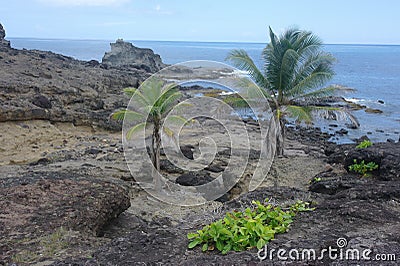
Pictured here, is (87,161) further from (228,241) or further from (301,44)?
(228,241)

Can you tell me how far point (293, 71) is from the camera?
21.2 metres

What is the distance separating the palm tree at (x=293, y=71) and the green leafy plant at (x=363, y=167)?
4.12 meters

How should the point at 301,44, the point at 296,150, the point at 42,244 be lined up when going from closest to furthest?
the point at 42,244
the point at 301,44
the point at 296,150

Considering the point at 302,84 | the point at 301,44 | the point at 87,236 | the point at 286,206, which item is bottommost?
the point at 87,236

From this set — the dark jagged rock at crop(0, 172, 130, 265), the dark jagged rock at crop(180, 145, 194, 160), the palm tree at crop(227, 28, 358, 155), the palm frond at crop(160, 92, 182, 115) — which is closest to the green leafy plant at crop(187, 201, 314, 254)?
the dark jagged rock at crop(0, 172, 130, 265)

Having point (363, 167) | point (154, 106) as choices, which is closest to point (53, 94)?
point (154, 106)

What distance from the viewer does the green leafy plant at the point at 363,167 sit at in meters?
15.9

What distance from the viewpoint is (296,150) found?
3169 cm

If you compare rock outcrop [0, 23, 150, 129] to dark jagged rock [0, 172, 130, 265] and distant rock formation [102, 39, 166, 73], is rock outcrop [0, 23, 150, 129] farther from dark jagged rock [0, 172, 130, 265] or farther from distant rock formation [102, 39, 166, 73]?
distant rock formation [102, 39, 166, 73]

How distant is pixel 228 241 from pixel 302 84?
53.2 ft

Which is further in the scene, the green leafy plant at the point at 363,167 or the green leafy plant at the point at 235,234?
the green leafy plant at the point at 363,167

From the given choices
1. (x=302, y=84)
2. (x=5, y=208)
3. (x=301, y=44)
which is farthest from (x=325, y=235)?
(x=301, y=44)

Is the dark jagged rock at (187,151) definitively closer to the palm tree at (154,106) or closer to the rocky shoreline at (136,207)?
the rocky shoreline at (136,207)

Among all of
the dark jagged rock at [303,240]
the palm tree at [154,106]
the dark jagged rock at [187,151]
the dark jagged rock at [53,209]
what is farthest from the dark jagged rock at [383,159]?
the dark jagged rock at [187,151]
